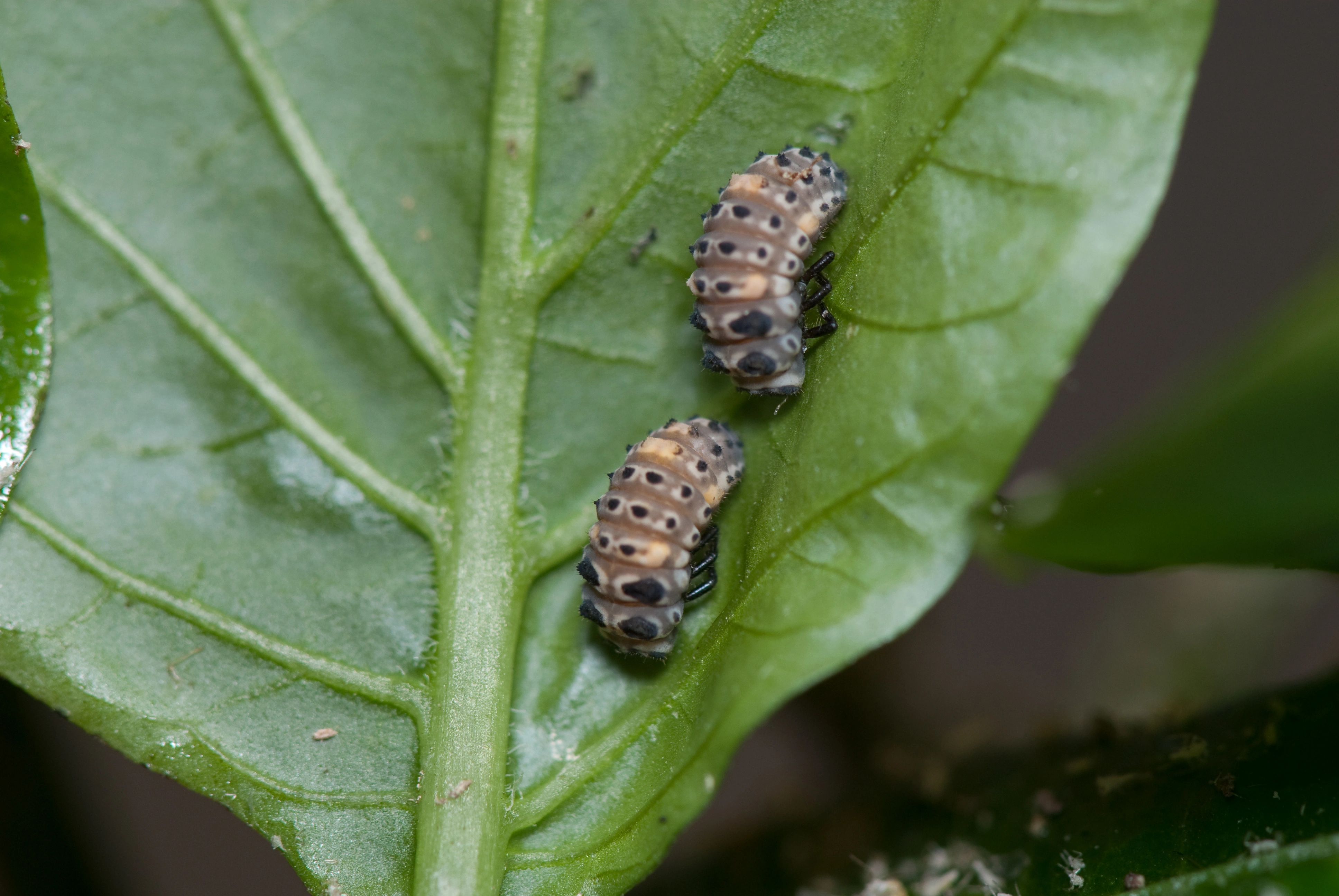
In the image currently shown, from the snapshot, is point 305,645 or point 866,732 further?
point 866,732

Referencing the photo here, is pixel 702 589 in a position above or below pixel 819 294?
below

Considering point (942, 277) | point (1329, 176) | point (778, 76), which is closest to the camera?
point (942, 277)

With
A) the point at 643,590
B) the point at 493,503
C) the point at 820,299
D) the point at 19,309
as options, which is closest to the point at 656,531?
the point at 643,590

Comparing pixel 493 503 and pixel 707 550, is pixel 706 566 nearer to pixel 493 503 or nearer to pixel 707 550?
pixel 707 550

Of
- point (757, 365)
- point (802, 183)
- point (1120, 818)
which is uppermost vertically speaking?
point (802, 183)

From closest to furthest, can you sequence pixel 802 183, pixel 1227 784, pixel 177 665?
1. pixel 1227 784
2. pixel 802 183
3. pixel 177 665

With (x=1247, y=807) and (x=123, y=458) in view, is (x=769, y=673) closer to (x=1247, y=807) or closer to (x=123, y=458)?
(x=1247, y=807)

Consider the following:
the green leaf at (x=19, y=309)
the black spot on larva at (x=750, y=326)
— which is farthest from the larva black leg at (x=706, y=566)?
the green leaf at (x=19, y=309)

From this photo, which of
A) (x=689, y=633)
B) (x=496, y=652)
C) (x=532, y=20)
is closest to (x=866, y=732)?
(x=689, y=633)
